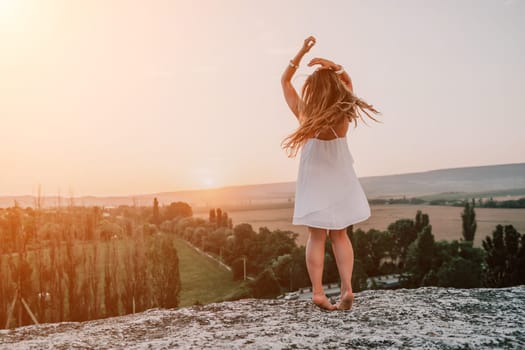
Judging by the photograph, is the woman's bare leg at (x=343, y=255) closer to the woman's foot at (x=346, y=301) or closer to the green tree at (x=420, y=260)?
the woman's foot at (x=346, y=301)

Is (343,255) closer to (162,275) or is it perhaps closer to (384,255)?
(162,275)

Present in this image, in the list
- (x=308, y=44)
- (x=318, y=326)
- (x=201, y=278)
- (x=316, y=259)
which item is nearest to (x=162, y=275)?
(x=316, y=259)

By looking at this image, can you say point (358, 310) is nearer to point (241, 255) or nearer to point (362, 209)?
point (362, 209)

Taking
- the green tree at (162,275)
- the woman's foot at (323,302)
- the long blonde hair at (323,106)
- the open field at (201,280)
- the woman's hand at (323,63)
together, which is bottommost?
the open field at (201,280)

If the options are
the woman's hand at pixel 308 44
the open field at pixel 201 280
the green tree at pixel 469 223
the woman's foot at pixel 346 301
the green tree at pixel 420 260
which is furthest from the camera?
the green tree at pixel 469 223

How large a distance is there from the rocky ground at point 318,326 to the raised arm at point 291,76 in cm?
164

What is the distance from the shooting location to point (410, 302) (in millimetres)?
4074

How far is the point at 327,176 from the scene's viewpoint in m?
4.00

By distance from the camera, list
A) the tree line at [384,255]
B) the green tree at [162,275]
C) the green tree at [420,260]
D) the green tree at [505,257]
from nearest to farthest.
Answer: the green tree at [162,275]
the green tree at [505,257]
the tree line at [384,255]
the green tree at [420,260]

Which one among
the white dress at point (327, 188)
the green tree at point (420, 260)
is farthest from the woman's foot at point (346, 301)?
the green tree at point (420, 260)

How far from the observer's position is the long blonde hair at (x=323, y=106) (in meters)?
3.91

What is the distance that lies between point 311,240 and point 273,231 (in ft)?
109

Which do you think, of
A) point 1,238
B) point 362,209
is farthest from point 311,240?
point 1,238

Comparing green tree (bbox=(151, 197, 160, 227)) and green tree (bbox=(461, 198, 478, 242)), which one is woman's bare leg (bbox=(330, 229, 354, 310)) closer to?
green tree (bbox=(151, 197, 160, 227))
